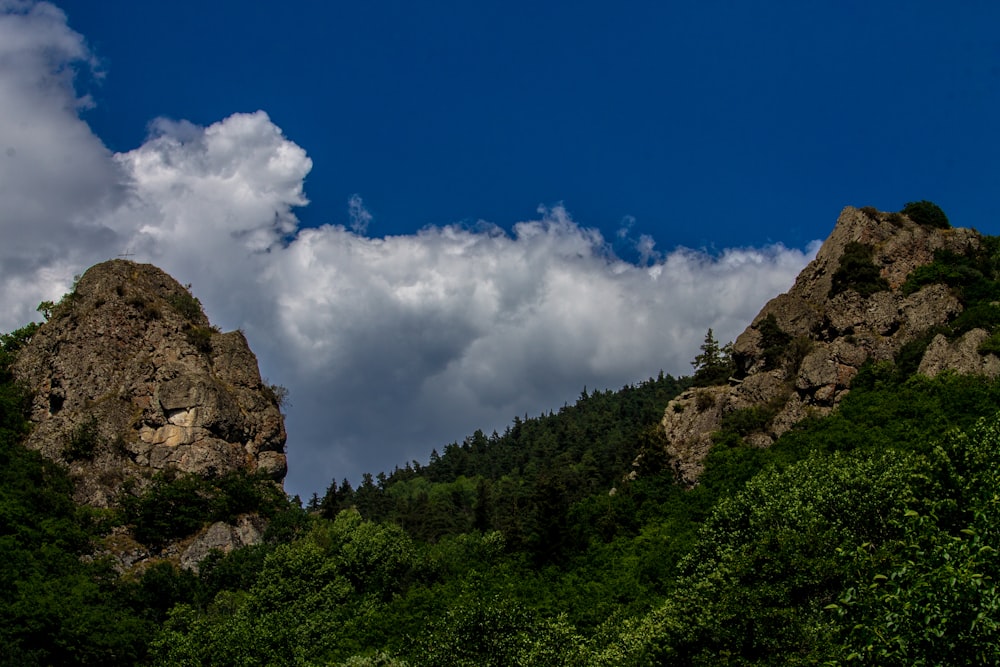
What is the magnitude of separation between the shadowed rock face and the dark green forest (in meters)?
3.35

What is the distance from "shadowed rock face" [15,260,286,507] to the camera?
94812mm

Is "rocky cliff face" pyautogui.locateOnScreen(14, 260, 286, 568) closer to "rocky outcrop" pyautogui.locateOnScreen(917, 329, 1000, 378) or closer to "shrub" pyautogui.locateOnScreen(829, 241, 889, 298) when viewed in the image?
"shrub" pyautogui.locateOnScreen(829, 241, 889, 298)

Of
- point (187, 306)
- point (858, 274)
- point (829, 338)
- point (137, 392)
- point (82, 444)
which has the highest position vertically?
point (187, 306)

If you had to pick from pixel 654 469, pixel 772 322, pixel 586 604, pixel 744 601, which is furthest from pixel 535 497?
pixel 744 601

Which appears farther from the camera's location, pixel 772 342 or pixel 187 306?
pixel 187 306

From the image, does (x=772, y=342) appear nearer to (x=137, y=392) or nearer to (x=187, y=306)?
(x=137, y=392)

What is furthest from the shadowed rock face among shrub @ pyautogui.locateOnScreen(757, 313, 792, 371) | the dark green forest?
shrub @ pyautogui.locateOnScreen(757, 313, 792, 371)

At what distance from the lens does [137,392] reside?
100688 mm

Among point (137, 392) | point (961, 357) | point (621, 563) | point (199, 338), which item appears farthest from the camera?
point (199, 338)

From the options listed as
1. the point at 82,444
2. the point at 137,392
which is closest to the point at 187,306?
the point at 137,392

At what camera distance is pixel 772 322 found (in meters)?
86.5

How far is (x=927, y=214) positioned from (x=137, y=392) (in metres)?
96.4

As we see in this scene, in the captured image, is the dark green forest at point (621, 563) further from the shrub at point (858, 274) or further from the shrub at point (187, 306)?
the shrub at point (187, 306)

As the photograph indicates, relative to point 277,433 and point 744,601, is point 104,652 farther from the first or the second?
point 744,601
